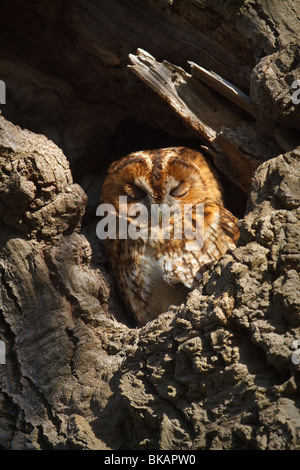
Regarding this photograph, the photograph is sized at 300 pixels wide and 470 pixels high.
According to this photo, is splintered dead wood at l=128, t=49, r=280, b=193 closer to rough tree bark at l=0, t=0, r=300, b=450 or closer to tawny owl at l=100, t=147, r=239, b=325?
rough tree bark at l=0, t=0, r=300, b=450

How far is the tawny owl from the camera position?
2332 millimetres

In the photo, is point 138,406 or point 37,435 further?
point 37,435

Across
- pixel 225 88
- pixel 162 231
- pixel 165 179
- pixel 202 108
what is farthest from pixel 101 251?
pixel 225 88

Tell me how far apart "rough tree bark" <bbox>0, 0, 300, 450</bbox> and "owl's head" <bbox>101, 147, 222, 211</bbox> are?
176 mm

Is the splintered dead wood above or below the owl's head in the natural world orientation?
above

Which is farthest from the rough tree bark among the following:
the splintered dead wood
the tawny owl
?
the tawny owl

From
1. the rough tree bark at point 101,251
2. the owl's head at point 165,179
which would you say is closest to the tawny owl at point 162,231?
the owl's head at point 165,179

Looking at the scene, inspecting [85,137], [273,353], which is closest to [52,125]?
[85,137]

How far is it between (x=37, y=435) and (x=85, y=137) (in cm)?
172

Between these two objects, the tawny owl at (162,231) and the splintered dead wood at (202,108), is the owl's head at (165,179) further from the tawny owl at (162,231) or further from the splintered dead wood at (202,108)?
the splintered dead wood at (202,108)

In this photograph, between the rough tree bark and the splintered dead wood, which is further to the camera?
the splintered dead wood

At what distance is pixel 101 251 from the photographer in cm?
267
